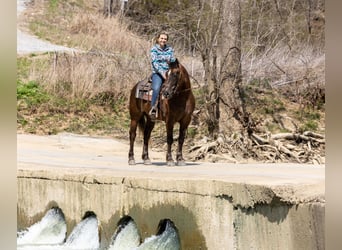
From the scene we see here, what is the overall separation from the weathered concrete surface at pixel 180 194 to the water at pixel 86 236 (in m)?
0.05

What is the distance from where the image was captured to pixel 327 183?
3.55 ft

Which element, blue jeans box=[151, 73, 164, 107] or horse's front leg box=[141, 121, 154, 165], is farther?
horse's front leg box=[141, 121, 154, 165]

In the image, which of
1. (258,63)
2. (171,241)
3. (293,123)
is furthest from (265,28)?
(171,241)

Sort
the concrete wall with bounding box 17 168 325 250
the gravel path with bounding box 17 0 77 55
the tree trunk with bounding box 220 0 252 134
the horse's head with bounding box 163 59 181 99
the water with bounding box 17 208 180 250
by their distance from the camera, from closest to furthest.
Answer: the concrete wall with bounding box 17 168 325 250 → the water with bounding box 17 208 180 250 → the horse's head with bounding box 163 59 181 99 → the gravel path with bounding box 17 0 77 55 → the tree trunk with bounding box 220 0 252 134

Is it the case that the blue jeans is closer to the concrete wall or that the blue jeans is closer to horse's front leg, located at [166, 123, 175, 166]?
horse's front leg, located at [166, 123, 175, 166]

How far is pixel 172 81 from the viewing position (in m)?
3.76

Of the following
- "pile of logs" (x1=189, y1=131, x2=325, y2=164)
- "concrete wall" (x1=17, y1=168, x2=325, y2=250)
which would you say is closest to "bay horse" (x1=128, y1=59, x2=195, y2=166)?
"pile of logs" (x1=189, y1=131, x2=325, y2=164)

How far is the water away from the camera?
3.37 metres

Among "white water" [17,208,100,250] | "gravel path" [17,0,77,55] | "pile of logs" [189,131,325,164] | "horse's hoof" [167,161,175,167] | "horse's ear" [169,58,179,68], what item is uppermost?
"gravel path" [17,0,77,55]

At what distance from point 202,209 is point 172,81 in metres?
0.90

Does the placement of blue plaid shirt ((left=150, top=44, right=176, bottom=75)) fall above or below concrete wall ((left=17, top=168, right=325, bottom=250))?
above

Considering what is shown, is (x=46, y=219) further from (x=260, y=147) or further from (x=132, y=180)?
(x=260, y=147)

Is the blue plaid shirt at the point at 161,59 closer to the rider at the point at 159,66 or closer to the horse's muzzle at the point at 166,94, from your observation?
the rider at the point at 159,66

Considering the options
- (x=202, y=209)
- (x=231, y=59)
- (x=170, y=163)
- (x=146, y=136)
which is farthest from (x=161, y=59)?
(x=202, y=209)
